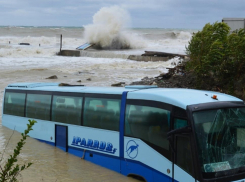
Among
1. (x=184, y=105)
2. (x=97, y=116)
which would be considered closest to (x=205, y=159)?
(x=184, y=105)

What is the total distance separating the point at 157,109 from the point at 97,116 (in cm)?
203

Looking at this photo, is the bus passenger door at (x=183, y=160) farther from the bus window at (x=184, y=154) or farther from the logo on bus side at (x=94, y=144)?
the logo on bus side at (x=94, y=144)

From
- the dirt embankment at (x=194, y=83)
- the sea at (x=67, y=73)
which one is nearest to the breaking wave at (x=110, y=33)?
the sea at (x=67, y=73)

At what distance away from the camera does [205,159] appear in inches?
237

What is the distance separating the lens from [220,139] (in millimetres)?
6254

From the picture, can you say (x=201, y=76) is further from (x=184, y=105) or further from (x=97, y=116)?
(x=184, y=105)

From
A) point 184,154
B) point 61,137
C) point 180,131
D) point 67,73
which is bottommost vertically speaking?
point 67,73

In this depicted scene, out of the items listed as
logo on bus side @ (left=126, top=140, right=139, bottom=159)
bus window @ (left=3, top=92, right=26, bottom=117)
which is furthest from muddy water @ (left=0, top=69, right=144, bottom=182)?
bus window @ (left=3, top=92, right=26, bottom=117)

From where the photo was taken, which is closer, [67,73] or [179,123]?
[179,123]

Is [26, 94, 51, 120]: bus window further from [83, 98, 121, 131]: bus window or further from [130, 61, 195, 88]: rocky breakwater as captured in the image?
[130, 61, 195, 88]: rocky breakwater

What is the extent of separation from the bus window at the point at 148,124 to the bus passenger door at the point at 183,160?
375 millimetres

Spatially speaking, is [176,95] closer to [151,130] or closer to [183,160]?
[151,130]

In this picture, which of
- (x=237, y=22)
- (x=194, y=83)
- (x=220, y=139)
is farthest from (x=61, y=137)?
(x=237, y=22)

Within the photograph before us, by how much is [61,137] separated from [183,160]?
4.49 meters
